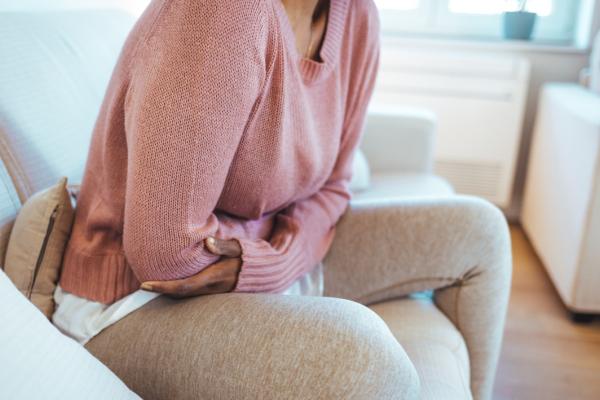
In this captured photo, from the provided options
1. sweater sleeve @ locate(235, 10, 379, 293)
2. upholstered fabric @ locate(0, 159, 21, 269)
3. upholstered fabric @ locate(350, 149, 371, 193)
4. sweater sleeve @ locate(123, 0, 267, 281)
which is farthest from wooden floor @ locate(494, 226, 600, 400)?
upholstered fabric @ locate(0, 159, 21, 269)

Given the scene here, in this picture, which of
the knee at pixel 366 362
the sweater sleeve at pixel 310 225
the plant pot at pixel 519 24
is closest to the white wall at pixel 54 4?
the sweater sleeve at pixel 310 225

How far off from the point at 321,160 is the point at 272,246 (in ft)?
0.59

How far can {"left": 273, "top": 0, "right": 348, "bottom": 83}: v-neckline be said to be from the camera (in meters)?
0.89

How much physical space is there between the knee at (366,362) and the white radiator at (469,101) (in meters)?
1.82

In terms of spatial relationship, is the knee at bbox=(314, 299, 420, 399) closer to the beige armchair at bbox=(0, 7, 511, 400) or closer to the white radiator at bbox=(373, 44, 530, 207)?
the beige armchair at bbox=(0, 7, 511, 400)

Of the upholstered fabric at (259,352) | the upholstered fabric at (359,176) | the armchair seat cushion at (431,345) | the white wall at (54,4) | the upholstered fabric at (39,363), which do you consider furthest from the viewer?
the upholstered fabric at (359,176)

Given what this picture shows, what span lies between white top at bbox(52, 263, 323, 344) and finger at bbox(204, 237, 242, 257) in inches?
3.6

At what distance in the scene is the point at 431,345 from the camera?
2.81ft

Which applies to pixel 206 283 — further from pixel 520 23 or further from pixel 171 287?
pixel 520 23

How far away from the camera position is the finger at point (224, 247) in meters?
0.71

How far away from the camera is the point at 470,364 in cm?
94

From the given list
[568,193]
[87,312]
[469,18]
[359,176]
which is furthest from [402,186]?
[469,18]

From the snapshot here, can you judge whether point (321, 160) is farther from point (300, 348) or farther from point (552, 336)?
point (552, 336)

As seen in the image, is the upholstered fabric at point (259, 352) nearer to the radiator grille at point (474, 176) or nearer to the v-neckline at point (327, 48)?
the v-neckline at point (327, 48)
